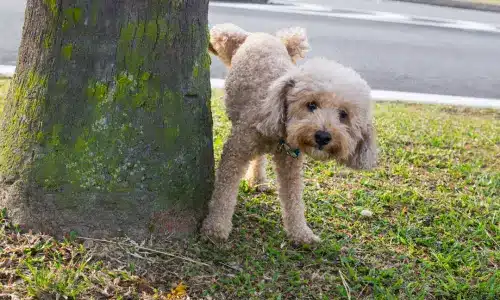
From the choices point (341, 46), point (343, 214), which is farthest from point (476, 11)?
point (343, 214)

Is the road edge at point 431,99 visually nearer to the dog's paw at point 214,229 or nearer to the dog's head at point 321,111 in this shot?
the dog's head at point 321,111

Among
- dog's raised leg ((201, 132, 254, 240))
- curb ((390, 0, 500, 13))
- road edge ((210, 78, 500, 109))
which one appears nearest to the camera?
dog's raised leg ((201, 132, 254, 240))

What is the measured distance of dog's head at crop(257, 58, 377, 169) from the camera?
3127 mm

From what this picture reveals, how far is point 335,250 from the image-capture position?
3.63 metres

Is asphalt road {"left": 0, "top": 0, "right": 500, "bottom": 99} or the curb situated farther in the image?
the curb

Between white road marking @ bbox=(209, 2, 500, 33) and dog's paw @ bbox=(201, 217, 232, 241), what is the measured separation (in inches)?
398

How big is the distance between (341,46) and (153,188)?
7863 millimetres

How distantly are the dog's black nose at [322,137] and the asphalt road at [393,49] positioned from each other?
4.59m

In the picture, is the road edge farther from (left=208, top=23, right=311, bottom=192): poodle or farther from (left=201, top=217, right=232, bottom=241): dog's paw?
(left=201, top=217, right=232, bottom=241): dog's paw

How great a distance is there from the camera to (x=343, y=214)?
161 inches

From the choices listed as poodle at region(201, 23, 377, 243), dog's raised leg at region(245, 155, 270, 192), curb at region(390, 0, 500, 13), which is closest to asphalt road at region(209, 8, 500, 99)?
dog's raised leg at region(245, 155, 270, 192)

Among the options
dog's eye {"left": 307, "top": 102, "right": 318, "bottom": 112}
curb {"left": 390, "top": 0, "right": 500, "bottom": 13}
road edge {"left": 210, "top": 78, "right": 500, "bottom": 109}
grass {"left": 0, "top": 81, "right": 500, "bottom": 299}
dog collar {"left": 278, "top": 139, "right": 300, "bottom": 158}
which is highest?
curb {"left": 390, "top": 0, "right": 500, "bottom": 13}

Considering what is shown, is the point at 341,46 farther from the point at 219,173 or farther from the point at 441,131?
the point at 219,173

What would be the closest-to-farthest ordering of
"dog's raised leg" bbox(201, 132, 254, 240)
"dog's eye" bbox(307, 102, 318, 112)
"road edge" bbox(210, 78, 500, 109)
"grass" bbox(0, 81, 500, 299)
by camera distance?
"grass" bbox(0, 81, 500, 299), "dog's eye" bbox(307, 102, 318, 112), "dog's raised leg" bbox(201, 132, 254, 240), "road edge" bbox(210, 78, 500, 109)
